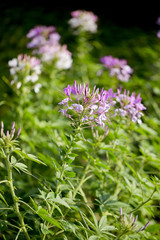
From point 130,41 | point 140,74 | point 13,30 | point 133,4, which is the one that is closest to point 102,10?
point 133,4

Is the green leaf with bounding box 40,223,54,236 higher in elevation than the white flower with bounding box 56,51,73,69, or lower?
lower

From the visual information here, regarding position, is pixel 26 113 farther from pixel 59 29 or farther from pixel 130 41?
pixel 130 41

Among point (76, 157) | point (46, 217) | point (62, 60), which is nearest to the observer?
point (46, 217)

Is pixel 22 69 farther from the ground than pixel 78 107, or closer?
closer

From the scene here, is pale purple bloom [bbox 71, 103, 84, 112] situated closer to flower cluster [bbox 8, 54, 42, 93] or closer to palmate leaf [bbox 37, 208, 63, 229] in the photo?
palmate leaf [bbox 37, 208, 63, 229]

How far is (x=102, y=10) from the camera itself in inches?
259

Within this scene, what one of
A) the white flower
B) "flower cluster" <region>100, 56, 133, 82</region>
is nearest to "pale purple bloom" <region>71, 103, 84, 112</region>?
"flower cluster" <region>100, 56, 133, 82</region>

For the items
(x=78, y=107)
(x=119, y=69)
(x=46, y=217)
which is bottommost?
(x=46, y=217)

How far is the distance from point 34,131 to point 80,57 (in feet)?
4.75

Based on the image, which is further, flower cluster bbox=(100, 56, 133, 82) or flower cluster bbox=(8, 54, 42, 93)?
flower cluster bbox=(100, 56, 133, 82)

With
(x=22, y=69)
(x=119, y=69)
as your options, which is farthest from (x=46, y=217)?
(x=119, y=69)

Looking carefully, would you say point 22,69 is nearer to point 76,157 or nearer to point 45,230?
point 76,157

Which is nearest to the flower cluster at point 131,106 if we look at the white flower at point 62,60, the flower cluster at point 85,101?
the flower cluster at point 85,101

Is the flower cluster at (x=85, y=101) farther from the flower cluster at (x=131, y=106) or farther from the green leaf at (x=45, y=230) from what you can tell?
the green leaf at (x=45, y=230)
